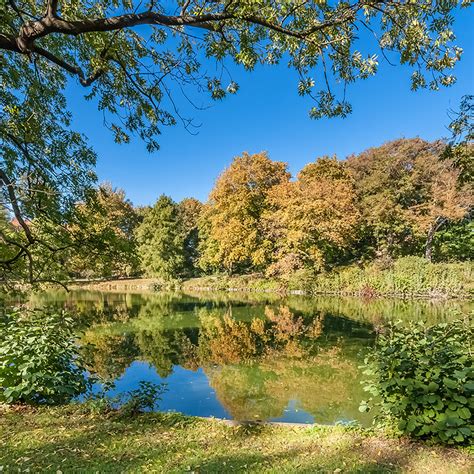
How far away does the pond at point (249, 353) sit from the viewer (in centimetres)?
625

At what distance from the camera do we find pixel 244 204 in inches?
1013

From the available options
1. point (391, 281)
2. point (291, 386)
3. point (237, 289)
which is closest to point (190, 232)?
point (237, 289)

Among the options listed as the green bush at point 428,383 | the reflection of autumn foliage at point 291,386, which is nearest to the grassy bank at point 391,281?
the reflection of autumn foliage at point 291,386

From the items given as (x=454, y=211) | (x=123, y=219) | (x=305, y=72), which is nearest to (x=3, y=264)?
(x=305, y=72)

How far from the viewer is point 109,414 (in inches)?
166

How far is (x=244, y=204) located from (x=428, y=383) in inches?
898

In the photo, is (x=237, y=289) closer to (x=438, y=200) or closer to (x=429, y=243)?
(x=429, y=243)

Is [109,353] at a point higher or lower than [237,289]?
lower

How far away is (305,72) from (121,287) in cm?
3097

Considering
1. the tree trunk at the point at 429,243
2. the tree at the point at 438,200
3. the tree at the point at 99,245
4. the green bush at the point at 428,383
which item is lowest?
the green bush at the point at 428,383

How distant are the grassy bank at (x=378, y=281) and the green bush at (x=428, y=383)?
1465 cm

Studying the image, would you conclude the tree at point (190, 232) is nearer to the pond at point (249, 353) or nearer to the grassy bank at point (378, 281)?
the grassy bank at point (378, 281)

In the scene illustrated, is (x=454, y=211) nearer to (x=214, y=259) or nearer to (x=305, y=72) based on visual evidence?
(x=214, y=259)

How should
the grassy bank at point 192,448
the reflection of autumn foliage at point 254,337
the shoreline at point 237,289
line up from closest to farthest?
the grassy bank at point 192,448, the reflection of autumn foliage at point 254,337, the shoreline at point 237,289
